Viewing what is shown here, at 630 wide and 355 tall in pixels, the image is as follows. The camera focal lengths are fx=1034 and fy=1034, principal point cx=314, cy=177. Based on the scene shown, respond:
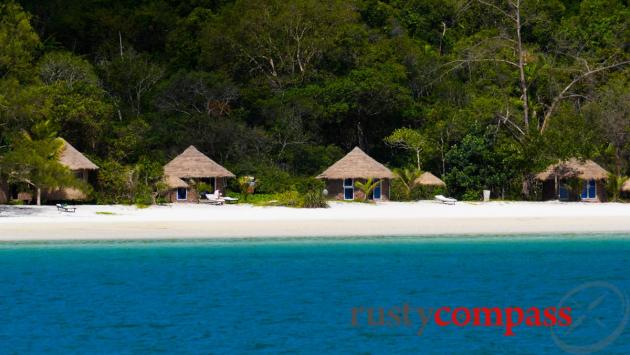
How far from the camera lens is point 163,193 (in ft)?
129

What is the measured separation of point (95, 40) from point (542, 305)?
4916cm

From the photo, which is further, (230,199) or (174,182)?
(174,182)

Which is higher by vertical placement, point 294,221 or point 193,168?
point 193,168

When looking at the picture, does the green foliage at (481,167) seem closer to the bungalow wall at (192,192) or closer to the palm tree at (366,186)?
the palm tree at (366,186)

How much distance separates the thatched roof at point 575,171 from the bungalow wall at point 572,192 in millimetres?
425

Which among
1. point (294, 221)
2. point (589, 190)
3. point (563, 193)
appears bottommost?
point (294, 221)

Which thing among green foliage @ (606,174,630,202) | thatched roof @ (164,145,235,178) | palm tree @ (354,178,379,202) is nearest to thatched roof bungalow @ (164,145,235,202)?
thatched roof @ (164,145,235,178)

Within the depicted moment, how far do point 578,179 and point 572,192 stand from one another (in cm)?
59

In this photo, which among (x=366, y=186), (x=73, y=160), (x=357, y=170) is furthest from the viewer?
(x=357, y=170)

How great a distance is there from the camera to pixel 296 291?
65.7 ft

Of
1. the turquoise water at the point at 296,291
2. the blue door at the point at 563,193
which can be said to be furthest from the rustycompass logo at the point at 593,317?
the blue door at the point at 563,193

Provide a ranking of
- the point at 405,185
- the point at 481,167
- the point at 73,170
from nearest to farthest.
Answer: the point at 73,170 < the point at 405,185 < the point at 481,167

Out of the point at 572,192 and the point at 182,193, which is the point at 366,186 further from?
the point at 572,192

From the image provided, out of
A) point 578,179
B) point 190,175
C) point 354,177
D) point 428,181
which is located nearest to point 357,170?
point 354,177
